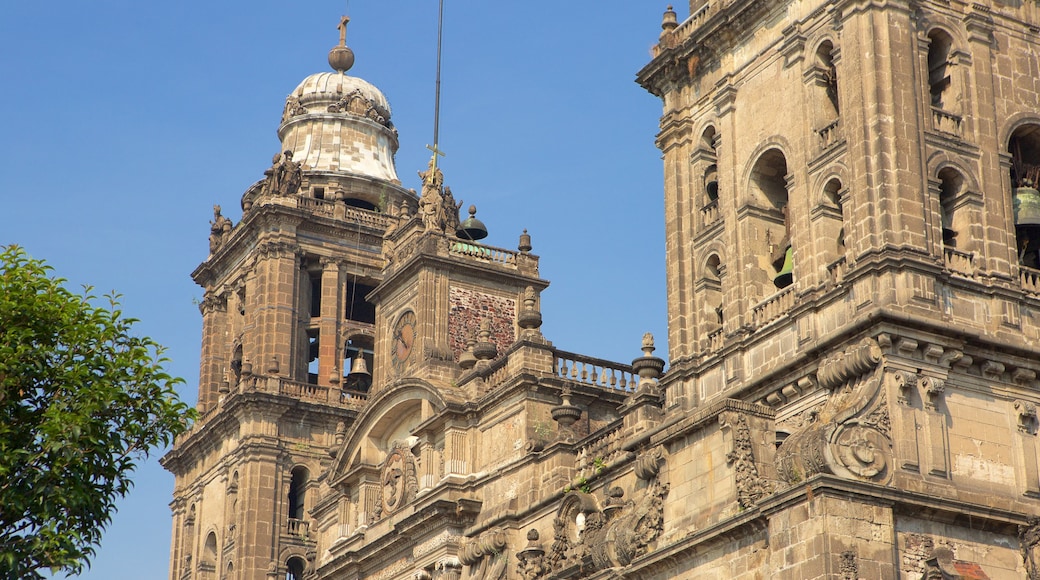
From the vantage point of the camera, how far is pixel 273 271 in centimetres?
6022

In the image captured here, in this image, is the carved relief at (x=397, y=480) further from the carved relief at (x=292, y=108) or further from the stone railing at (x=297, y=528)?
the carved relief at (x=292, y=108)

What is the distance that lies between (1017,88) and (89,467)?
60.9 feet

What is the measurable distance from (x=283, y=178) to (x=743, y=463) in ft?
103

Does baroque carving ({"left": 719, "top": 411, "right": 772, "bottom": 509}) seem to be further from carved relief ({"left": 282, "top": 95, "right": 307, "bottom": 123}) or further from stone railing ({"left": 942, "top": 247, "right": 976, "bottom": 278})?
carved relief ({"left": 282, "top": 95, "right": 307, "bottom": 123})

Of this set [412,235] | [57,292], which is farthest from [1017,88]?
[412,235]

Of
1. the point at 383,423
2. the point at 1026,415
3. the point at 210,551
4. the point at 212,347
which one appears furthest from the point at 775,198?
the point at 212,347

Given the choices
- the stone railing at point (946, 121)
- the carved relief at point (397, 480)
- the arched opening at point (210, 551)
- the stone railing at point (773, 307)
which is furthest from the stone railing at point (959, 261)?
the arched opening at point (210, 551)

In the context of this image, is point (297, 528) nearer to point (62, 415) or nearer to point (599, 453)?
point (599, 453)

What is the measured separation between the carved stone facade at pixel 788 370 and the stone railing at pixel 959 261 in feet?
0.14

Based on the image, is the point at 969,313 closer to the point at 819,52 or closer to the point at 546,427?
the point at 819,52

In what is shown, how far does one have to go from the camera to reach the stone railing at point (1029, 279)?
1316 inches

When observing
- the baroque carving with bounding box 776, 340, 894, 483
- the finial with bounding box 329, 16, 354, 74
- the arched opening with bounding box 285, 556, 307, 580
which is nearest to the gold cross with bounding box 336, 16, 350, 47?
the finial with bounding box 329, 16, 354, 74

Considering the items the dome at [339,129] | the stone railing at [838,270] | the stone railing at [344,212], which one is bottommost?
the stone railing at [838,270]

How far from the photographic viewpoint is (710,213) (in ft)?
123
